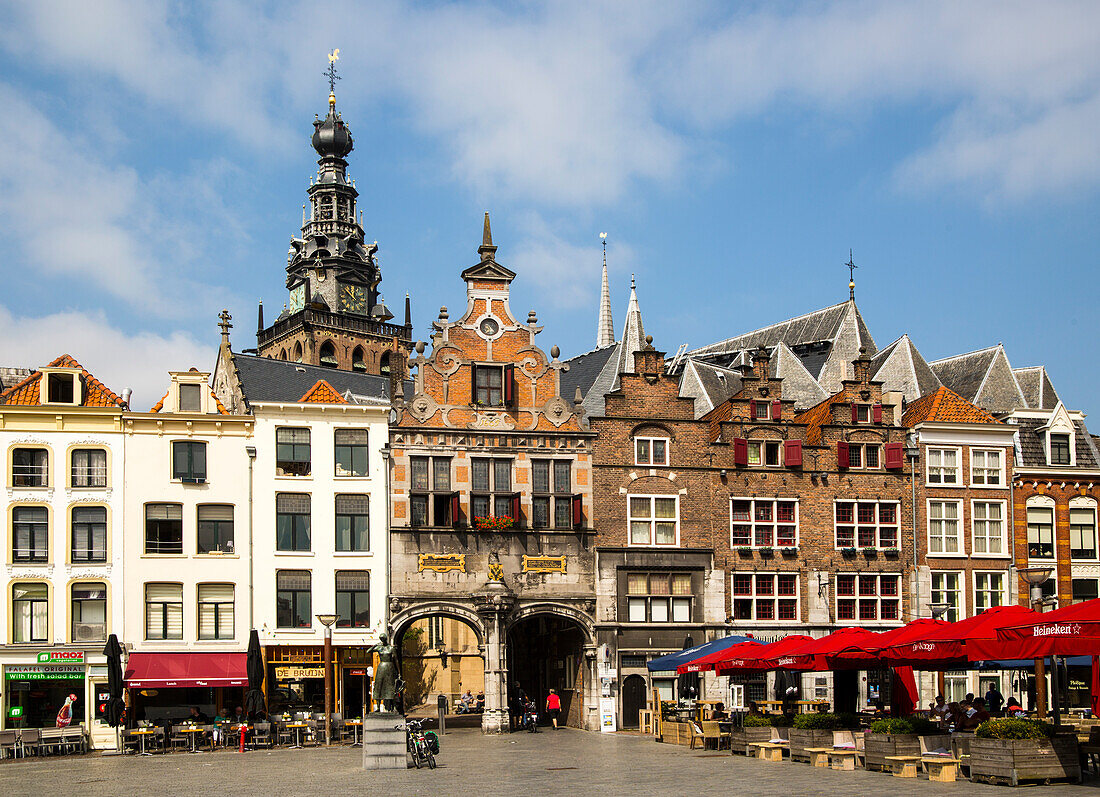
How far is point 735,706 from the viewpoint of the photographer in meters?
46.9

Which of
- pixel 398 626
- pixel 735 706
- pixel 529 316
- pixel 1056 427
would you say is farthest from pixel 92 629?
pixel 1056 427

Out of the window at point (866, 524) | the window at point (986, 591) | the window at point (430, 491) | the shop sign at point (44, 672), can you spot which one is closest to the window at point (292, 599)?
the window at point (430, 491)

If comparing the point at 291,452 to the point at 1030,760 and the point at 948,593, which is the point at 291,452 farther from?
the point at 1030,760

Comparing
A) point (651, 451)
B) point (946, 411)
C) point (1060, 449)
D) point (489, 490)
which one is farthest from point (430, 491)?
point (1060, 449)

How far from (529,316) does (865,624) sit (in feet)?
53.1

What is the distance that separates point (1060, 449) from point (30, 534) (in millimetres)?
37021

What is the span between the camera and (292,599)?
4459 centimetres

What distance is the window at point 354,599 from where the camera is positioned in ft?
146

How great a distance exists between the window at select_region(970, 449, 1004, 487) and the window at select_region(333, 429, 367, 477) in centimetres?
2231

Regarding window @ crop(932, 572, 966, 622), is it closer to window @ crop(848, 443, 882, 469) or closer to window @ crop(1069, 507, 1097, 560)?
window @ crop(848, 443, 882, 469)

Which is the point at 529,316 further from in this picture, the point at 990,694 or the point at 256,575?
the point at 990,694

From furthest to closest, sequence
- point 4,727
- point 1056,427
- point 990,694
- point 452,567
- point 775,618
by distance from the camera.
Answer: point 1056,427, point 775,618, point 452,567, point 4,727, point 990,694

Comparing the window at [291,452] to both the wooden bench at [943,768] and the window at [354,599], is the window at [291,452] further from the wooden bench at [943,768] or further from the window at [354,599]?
the wooden bench at [943,768]

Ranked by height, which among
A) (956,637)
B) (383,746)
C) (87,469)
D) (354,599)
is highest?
(87,469)
